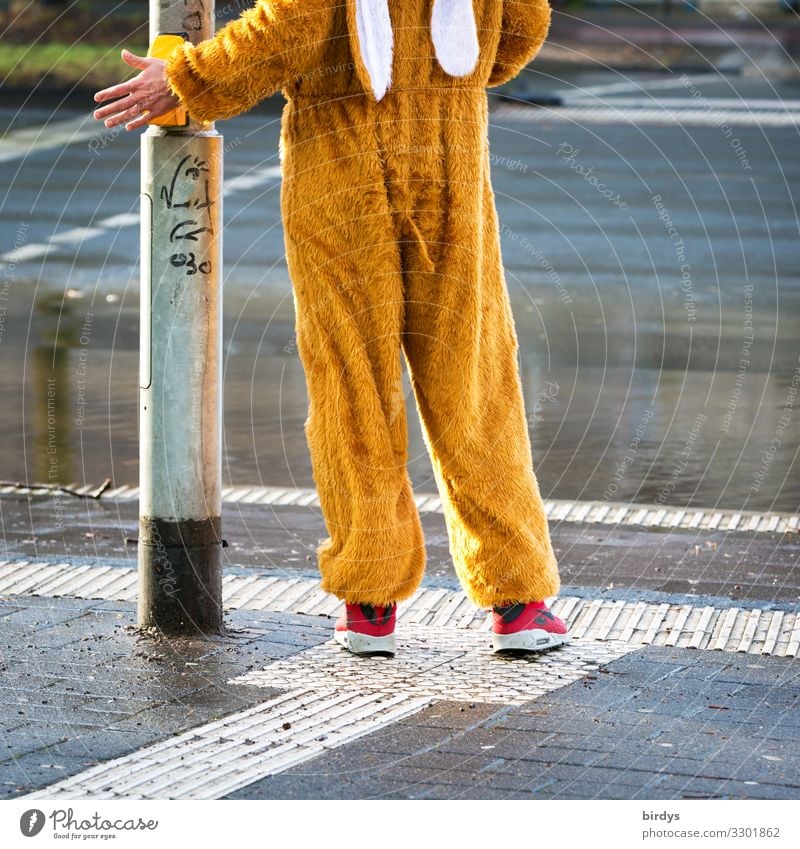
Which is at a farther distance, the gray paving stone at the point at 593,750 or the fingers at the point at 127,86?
the fingers at the point at 127,86

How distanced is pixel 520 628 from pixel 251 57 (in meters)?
1.57

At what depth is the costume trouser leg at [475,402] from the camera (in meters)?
4.10

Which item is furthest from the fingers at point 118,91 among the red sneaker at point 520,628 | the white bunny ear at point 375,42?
the red sneaker at point 520,628

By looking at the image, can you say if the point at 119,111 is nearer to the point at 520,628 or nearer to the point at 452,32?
the point at 452,32

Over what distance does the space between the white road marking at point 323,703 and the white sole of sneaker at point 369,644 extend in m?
0.03

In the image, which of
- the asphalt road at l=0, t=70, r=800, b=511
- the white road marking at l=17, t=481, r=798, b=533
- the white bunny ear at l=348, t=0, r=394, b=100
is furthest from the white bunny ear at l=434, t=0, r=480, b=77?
the asphalt road at l=0, t=70, r=800, b=511

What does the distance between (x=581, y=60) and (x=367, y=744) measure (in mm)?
27280

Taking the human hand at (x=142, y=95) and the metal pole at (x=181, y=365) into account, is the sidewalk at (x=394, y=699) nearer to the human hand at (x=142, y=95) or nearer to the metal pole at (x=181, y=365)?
the metal pole at (x=181, y=365)

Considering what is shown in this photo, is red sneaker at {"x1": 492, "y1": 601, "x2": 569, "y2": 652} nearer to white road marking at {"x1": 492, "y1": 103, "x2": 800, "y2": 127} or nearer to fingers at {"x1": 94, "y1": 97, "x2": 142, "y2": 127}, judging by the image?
fingers at {"x1": 94, "y1": 97, "x2": 142, "y2": 127}

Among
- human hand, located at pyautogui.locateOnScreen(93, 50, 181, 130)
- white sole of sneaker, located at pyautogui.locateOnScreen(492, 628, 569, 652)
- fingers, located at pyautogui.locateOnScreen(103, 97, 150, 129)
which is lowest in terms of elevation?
white sole of sneaker, located at pyautogui.locateOnScreen(492, 628, 569, 652)

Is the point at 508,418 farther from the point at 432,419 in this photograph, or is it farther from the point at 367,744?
the point at 367,744

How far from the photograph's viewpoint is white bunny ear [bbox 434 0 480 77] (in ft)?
13.1

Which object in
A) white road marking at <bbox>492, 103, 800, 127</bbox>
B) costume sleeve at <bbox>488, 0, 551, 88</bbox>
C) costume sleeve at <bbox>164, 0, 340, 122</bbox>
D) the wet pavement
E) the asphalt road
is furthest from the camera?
white road marking at <bbox>492, 103, 800, 127</bbox>

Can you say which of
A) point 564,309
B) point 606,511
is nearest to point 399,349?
point 606,511
